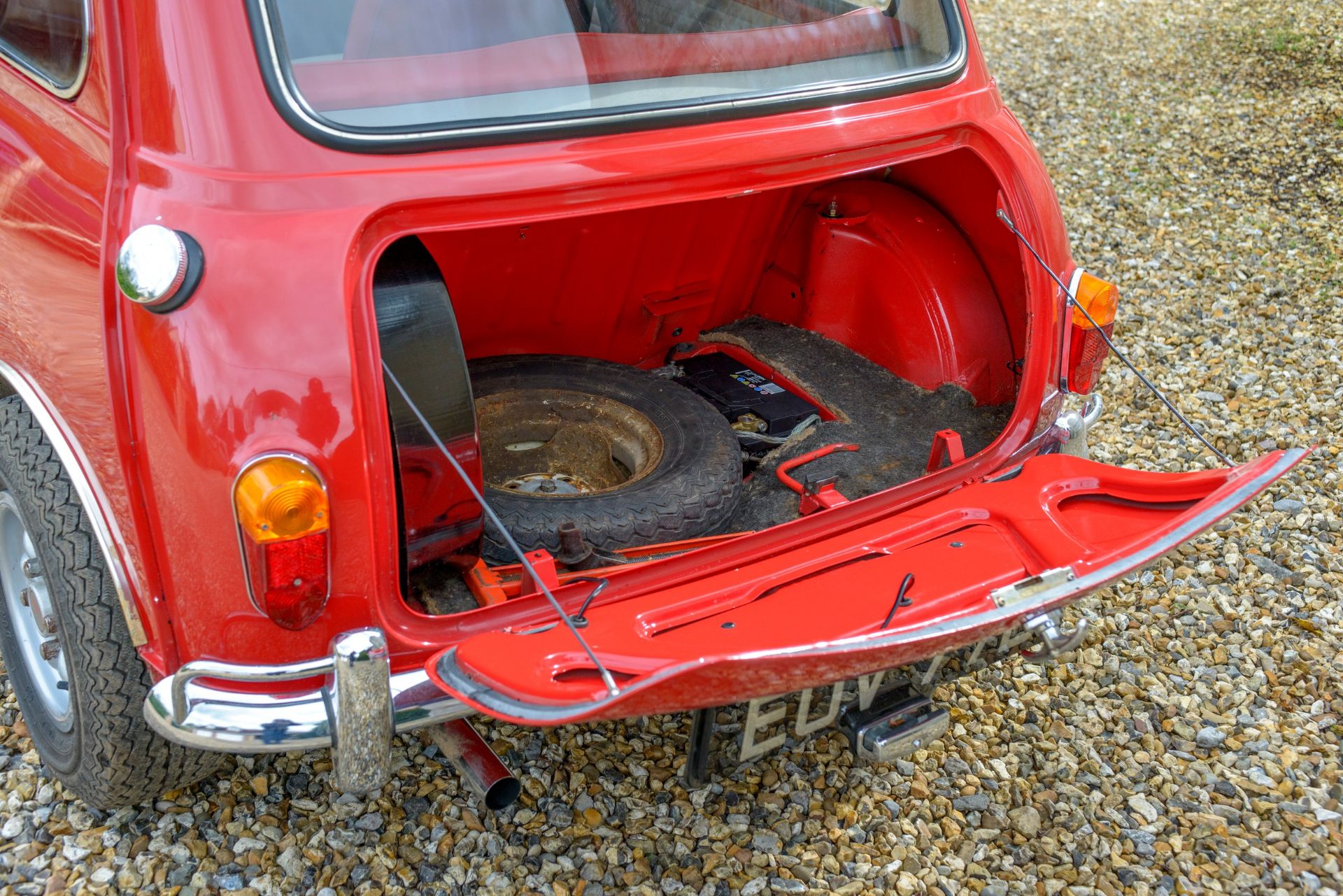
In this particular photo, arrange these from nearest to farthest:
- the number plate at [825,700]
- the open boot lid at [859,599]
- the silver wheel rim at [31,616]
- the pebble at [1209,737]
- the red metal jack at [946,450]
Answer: the open boot lid at [859,599] < the number plate at [825,700] < the silver wheel rim at [31,616] < the red metal jack at [946,450] < the pebble at [1209,737]

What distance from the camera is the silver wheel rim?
→ 2.25 m

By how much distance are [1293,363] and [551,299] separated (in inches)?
Answer: 118

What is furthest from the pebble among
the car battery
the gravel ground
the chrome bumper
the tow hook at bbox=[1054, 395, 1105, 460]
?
the chrome bumper

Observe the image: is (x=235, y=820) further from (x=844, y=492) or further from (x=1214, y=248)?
(x=1214, y=248)

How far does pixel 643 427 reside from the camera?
282 centimetres

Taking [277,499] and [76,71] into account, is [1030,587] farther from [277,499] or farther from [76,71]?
[76,71]

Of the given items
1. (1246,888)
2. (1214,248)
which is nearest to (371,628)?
(1246,888)

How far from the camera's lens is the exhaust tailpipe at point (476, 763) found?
1.96 m

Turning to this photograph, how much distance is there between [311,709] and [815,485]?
1.16 m

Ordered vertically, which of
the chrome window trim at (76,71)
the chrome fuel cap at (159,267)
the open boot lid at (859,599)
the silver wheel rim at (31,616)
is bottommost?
the silver wheel rim at (31,616)

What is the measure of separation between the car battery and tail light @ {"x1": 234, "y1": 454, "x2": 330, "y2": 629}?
1448 millimetres

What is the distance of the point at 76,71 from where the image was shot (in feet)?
6.30

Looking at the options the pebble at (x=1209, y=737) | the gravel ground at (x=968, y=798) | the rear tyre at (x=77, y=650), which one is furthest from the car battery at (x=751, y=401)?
the rear tyre at (x=77, y=650)

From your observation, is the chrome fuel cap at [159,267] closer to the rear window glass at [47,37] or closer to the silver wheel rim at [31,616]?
the rear window glass at [47,37]
